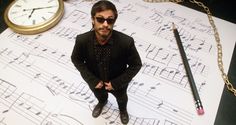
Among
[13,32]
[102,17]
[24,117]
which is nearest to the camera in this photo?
[102,17]

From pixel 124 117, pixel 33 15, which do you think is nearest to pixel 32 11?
pixel 33 15

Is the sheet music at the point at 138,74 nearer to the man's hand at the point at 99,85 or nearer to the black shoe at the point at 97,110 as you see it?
the black shoe at the point at 97,110

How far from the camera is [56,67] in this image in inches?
47.3

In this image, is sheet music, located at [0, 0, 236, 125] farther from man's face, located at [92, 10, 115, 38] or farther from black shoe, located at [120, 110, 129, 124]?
man's face, located at [92, 10, 115, 38]

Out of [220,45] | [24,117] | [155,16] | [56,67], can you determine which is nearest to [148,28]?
[155,16]

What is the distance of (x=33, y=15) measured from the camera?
1.35 m

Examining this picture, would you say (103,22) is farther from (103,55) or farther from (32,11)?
(32,11)

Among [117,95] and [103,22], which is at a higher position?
[103,22]

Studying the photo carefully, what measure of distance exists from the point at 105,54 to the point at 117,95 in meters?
0.19

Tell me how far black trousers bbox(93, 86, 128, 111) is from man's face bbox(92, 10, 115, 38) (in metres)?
0.23

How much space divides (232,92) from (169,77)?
0.25m

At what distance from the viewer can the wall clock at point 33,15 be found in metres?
1.30

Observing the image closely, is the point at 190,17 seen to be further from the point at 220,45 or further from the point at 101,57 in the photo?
the point at 101,57

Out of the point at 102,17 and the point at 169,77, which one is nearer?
the point at 102,17
